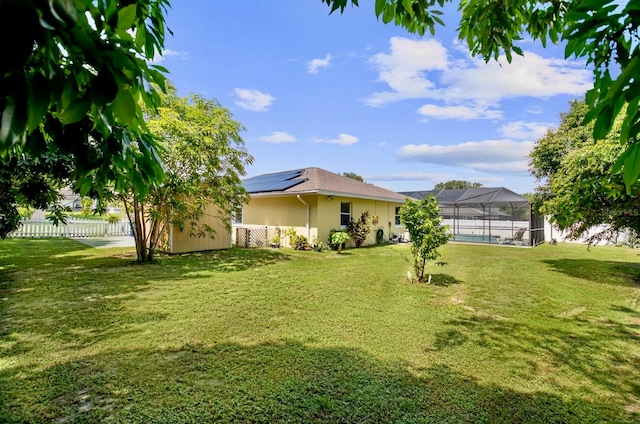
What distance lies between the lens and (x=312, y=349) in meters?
4.05

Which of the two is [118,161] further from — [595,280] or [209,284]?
[595,280]

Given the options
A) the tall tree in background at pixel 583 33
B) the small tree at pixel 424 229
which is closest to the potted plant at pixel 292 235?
the small tree at pixel 424 229

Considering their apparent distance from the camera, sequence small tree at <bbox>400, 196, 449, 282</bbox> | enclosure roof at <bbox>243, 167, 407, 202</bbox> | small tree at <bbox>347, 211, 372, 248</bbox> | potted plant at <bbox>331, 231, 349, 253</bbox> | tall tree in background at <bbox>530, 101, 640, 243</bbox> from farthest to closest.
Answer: small tree at <bbox>347, 211, 372, 248</bbox>, enclosure roof at <bbox>243, 167, 407, 202</bbox>, potted plant at <bbox>331, 231, 349, 253</bbox>, small tree at <bbox>400, 196, 449, 282</bbox>, tall tree in background at <bbox>530, 101, 640, 243</bbox>

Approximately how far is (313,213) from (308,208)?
1.12ft

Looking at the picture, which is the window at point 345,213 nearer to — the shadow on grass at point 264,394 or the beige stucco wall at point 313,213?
the beige stucco wall at point 313,213

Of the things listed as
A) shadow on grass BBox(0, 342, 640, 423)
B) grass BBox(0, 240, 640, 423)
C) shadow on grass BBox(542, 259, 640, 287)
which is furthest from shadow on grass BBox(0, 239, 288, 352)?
shadow on grass BBox(542, 259, 640, 287)

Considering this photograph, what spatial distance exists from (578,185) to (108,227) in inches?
819

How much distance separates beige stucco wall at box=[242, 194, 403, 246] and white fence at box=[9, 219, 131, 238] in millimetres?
→ 7398

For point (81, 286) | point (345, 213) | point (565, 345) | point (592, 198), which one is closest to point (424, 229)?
point (565, 345)

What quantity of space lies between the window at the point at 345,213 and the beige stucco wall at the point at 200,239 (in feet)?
18.5

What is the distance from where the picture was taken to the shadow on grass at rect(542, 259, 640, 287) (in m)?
8.62

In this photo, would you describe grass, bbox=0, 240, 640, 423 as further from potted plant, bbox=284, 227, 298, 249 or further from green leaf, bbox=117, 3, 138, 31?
potted plant, bbox=284, 227, 298, 249

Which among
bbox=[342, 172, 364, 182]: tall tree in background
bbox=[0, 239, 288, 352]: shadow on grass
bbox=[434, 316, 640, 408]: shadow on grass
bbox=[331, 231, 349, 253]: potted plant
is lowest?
bbox=[434, 316, 640, 408]: shadow on grass

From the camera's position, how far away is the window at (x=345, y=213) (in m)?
15.7
